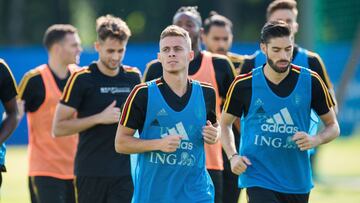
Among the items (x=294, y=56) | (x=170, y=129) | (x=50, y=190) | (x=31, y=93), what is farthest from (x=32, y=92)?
(x=170, y=129)

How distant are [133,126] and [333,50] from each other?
15806mm

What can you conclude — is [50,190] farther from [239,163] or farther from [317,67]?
[317,67]

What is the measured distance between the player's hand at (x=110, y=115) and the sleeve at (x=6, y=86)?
0.86 m

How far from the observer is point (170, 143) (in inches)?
280

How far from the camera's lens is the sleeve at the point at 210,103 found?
24.8 feet

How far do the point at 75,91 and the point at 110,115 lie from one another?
0.41 meters

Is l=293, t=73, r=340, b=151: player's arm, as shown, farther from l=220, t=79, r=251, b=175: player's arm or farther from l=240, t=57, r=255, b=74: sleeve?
l=240, t=57, r=255, b=74: sleeve

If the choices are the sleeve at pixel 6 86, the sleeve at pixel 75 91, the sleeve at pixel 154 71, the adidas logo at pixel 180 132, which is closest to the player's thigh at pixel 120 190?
the sleeve at pixel 75 91

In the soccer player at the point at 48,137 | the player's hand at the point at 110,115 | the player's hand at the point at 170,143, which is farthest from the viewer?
the soccer player at the point at 48,137

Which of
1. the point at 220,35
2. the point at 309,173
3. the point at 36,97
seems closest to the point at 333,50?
the point at 220,35

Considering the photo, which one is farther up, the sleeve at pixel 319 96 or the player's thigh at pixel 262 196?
the sleeve at pixel 319 96

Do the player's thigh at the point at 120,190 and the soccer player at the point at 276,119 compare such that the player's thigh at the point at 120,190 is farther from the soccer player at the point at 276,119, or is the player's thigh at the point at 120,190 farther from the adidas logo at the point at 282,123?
the adidas logo at the point at 282,123

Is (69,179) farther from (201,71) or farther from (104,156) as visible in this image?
(201,71)

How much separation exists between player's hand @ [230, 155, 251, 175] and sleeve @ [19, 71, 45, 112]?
299 centimetres
